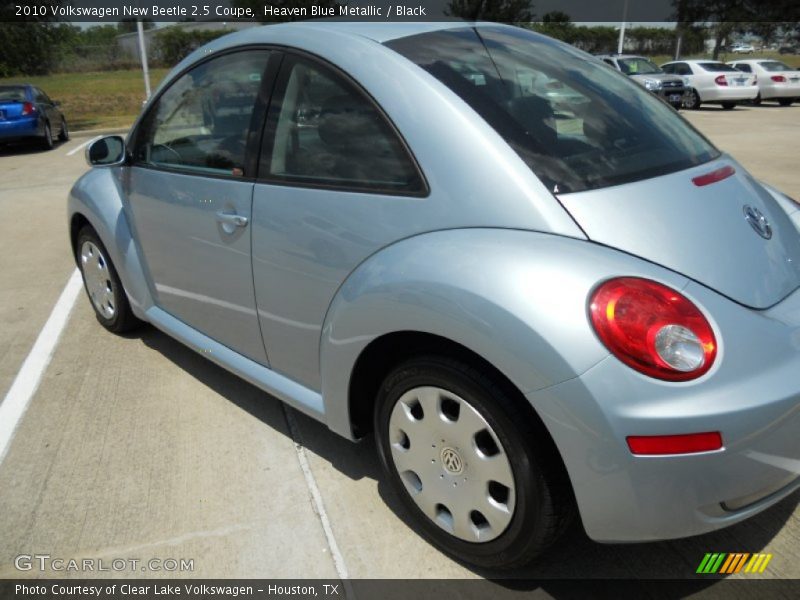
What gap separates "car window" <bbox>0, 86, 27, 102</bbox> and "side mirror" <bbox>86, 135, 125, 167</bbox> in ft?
37.2

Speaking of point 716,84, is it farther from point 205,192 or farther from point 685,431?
point 685,431

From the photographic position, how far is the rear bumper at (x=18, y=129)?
1245 cm

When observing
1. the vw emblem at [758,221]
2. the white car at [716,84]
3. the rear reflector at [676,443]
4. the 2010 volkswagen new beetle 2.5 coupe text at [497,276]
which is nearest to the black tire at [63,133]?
the 2010 volkswagen new beetle 2.5 coupe text at [497,276]

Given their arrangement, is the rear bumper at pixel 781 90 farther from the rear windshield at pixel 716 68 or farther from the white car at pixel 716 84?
the rear windshield at pixel 716 68

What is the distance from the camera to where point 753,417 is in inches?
63.2

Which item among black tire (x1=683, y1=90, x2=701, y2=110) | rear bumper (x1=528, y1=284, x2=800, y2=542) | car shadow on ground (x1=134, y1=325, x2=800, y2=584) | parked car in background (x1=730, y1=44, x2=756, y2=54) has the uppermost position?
rear bumper (x1=528, y1=284, x2=800, y2=542)

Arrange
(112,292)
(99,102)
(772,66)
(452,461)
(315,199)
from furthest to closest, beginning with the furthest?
(99,102), (772,66), (112,292), (315,199), (452,461)

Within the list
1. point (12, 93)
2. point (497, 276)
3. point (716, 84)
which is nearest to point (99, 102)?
point (12, 93)

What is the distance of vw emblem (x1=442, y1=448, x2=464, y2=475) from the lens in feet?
6.56

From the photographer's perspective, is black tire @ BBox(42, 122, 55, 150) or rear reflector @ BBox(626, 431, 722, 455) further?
black tire @ BBox(42, 122, 55, 150)

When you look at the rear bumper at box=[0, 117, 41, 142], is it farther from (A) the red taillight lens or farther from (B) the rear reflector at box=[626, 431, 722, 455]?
(B) the rear reflector at box=[626, 431, 722, 455]

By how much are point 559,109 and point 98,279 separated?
296 centimetres

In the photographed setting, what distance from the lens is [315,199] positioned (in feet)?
7.38

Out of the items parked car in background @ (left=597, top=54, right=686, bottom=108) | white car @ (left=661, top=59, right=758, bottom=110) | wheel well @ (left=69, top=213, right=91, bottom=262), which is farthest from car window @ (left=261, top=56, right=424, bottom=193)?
white car @ (left=661, top=59, right=758, bottom=110)
